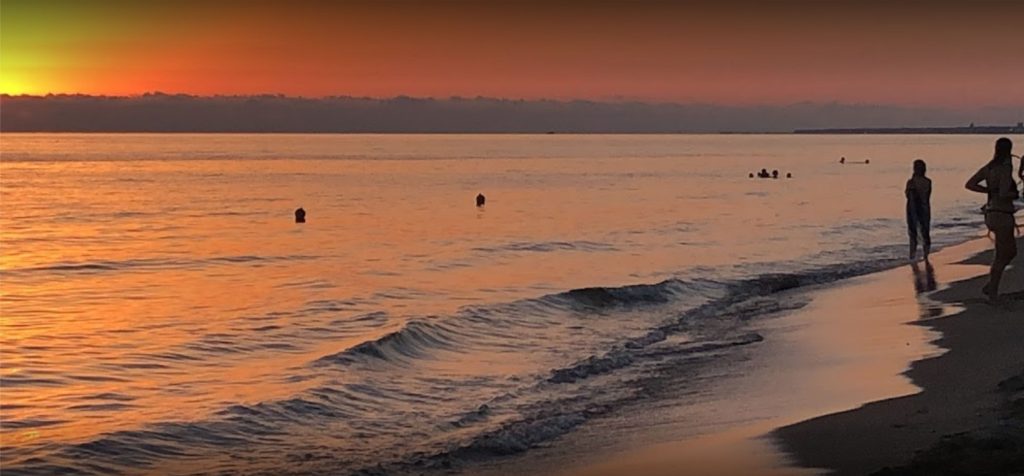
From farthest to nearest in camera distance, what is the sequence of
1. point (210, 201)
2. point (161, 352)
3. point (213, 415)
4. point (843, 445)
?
point (210, 201), point (161, 352), point (213, 415), point (843, 445)

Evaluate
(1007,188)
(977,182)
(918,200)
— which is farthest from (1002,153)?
(918,200)

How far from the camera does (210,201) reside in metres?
58.7

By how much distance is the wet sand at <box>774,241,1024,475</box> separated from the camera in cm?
775

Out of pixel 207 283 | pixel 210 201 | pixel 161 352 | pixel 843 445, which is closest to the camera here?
pixel 843 445

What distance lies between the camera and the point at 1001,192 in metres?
14.2

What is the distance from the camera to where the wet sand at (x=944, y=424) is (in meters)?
7.75

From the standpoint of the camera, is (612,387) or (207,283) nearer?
(612,387)

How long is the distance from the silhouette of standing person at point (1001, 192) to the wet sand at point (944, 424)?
1.02m

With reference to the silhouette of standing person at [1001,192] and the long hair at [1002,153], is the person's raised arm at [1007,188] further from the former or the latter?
the long hair at [1002,153]

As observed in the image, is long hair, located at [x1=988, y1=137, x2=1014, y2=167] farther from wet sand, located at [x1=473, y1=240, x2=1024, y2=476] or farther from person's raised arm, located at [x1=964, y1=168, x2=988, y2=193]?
wet sand, located at [x1=473, y1=240, x2=1024, y2=476]

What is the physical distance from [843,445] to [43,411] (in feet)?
26.2

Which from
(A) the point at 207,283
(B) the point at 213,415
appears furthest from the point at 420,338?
(A) the point at 207,283

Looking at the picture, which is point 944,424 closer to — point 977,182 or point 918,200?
point 977,182

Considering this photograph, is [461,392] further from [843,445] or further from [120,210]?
[120,210]
